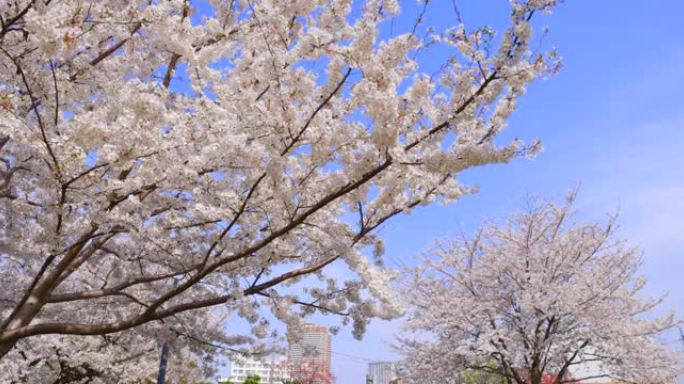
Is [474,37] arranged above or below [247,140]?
above

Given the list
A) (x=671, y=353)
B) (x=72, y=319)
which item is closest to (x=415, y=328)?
(x=671, y=353)

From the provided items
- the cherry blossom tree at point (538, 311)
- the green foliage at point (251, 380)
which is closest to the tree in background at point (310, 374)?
the green foliage at point (251, 380)

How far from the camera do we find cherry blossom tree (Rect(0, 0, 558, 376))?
155 inches

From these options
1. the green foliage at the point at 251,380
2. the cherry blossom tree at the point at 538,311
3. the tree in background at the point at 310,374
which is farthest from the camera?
the tree in background at the point at 310,374

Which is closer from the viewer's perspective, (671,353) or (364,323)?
(364,323)

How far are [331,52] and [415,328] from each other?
10.5 metres

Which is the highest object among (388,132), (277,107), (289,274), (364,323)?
(277,107)

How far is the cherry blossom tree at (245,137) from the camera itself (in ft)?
→ 13.0

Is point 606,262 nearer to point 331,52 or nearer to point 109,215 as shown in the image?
point 331,52

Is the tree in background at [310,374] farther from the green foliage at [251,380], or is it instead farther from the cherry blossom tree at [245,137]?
the cherry blossom tree at [245,137]

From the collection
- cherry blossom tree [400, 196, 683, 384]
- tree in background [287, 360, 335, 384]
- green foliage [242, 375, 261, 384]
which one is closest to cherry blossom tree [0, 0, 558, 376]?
cherry blossom tree [400, 196, 683, 384]

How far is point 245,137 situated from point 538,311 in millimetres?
9862

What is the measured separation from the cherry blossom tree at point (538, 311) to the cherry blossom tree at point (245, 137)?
25.1 ft

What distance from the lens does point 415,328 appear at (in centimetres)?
1370
